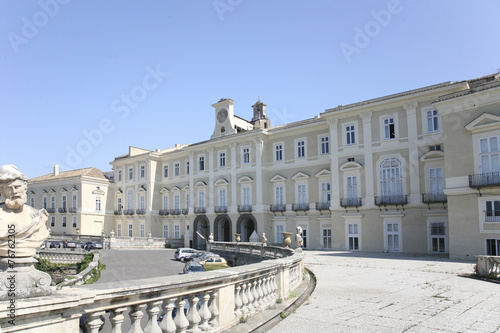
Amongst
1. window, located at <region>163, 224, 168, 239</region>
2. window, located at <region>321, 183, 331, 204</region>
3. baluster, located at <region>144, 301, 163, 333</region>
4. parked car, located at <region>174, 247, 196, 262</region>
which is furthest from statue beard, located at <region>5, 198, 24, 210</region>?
window, located at <region>163, 224, 168, 239</region>

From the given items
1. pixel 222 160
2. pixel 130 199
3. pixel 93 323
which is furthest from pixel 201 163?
pixel 93 323

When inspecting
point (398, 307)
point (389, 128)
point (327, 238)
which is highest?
point (389, 128)

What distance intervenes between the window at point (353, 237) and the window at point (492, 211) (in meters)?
10.6

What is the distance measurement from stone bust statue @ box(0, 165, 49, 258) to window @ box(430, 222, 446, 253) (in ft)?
92.7

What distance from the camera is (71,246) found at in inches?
1625

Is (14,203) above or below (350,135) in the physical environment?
below

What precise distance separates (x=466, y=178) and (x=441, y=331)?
735 inches

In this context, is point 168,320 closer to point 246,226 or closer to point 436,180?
point 436,180

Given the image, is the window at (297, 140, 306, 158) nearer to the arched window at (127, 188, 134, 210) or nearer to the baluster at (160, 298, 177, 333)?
the arched window at (127, 188, 134, 210)

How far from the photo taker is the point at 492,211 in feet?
71.7

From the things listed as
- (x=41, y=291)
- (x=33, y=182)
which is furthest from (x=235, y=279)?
(x=33, y=182)

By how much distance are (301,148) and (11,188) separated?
34716 millimetres

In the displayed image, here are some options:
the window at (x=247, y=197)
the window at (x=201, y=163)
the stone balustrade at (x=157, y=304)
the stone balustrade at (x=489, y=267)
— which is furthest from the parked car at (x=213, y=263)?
the window at (x=201, y=163)

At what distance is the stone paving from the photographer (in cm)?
679
